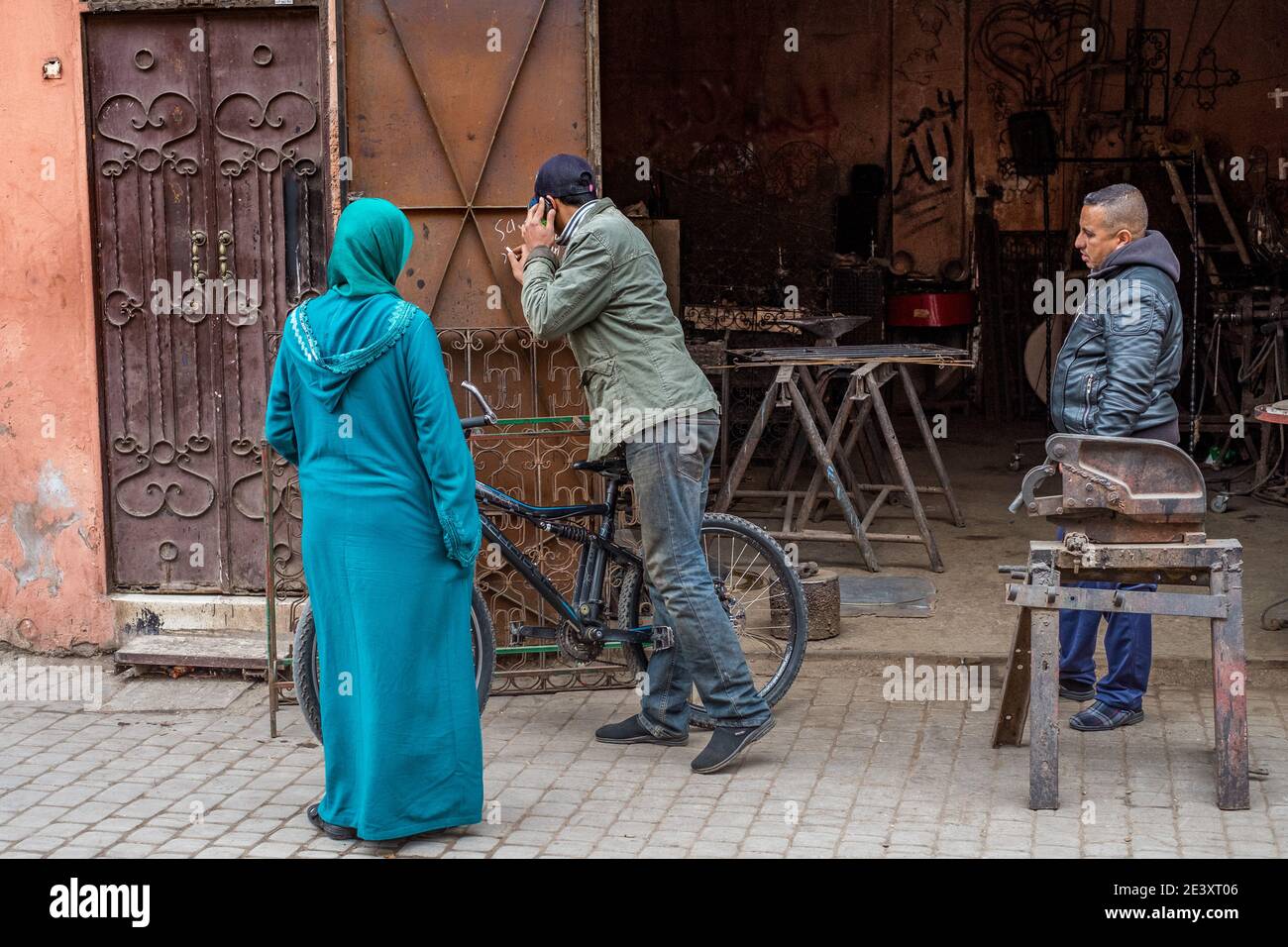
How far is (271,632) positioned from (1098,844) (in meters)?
→ 3.16

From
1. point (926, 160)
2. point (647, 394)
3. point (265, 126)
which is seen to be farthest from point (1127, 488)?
point (926, 160)

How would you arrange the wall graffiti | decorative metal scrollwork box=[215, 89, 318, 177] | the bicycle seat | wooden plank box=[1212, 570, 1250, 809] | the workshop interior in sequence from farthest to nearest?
the wall graffiti → decorative metal scrollwork box=[215, 89, 318, 177] → the bicycle seat → the workshop interior → wooden plank box=[1212, 570, 1250, 809]

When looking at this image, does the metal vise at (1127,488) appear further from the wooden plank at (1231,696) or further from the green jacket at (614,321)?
the green jacket at (614,321)

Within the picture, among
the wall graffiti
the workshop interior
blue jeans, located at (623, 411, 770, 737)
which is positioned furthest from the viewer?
the wall graffiti

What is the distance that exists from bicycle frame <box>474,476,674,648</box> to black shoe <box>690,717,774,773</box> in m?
0.53

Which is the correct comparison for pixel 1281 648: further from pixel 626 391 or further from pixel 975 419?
pixel 975 419

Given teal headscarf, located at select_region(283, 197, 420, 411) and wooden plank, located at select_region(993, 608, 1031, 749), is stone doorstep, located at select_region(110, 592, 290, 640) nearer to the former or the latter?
teal headscarf, located at select_region(283, 197, 420, 411)

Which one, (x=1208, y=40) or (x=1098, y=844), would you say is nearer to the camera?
(x=1098, y=844)

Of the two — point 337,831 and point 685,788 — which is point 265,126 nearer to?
point 337,831

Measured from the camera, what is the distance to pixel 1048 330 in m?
13.8

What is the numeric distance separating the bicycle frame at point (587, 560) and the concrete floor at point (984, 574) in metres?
1.30

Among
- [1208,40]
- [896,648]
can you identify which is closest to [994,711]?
[896,648]

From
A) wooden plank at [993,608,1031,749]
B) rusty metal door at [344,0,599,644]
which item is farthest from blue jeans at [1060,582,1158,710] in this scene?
rusty metal door at [344,0,599,644]

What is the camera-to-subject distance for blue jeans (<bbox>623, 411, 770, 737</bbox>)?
17.4 ft
